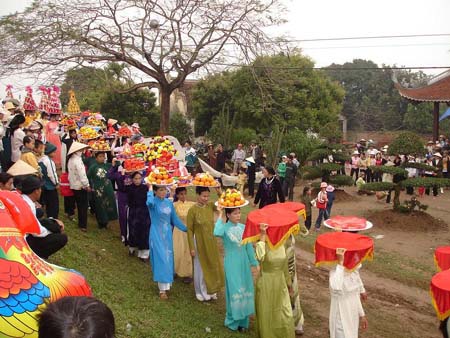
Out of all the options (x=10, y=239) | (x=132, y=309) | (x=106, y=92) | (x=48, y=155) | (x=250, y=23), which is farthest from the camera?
(x=106, y=92)

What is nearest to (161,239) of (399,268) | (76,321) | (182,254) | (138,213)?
(182,254)

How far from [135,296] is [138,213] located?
1.85 m

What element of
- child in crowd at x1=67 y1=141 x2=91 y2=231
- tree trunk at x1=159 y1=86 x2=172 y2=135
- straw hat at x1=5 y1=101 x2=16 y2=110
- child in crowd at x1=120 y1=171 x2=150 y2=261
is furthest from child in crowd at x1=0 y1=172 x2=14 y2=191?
tree trunk at x1=159 y1=86 x2=172 y2=135

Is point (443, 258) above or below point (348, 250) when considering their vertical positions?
below

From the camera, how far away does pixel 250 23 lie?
16.2m

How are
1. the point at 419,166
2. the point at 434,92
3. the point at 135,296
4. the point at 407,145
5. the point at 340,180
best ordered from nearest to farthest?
the point at 135,296 → the point at 407,145 → the point at 419,166 → the point at 340,180 → the point at 434,92

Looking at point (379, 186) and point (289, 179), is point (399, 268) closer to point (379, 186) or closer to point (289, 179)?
point (379, 186)

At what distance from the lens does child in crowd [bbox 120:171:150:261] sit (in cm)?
795

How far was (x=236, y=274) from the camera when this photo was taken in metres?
5.93

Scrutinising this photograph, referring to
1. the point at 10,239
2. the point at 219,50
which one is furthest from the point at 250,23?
the point at 10,239

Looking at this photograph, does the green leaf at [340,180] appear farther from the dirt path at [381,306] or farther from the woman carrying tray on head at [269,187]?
the dirt path at [381,306]

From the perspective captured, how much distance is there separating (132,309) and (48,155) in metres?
3.39

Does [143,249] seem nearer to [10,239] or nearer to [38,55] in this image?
[10,239]

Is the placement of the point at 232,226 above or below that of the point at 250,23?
below
